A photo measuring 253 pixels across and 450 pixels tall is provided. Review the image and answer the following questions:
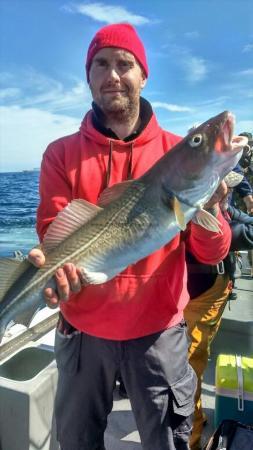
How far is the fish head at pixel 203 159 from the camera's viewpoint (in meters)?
2.19

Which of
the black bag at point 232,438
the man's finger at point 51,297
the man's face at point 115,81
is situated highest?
the man's face at point 115,81

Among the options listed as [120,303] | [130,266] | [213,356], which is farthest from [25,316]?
[213,356]

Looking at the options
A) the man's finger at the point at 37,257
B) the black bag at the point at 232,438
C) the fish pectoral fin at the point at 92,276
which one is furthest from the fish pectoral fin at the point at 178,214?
the black bag at the point at 232,438

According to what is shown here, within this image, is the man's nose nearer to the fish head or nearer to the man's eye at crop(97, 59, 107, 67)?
the man's eye at crop(97, 59, 107, 67)

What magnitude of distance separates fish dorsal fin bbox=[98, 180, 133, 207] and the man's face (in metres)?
0.80

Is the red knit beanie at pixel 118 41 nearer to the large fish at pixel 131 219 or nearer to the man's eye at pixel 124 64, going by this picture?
the man's eye at pixel 124 64

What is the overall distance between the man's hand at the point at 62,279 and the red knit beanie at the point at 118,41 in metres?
1.71

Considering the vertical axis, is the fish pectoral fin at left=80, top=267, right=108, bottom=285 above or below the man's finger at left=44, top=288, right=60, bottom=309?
above

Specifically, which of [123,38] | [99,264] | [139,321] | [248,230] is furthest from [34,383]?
[123,38]

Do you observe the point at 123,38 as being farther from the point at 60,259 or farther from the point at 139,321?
the point at 139,321

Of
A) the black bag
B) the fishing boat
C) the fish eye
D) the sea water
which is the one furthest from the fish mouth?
the sea water

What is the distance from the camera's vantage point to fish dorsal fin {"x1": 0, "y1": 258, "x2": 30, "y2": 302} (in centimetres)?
253

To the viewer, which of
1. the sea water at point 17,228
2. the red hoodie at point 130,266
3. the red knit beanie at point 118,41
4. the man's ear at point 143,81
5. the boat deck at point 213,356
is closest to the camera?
the red hoodie at point 130,266

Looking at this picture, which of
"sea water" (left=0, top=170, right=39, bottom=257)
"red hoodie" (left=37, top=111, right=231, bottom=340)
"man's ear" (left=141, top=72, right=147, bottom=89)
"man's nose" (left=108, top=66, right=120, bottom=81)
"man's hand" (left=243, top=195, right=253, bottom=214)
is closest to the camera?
"red hoodie" (left=37, top=111, right=231, bottom=340)
